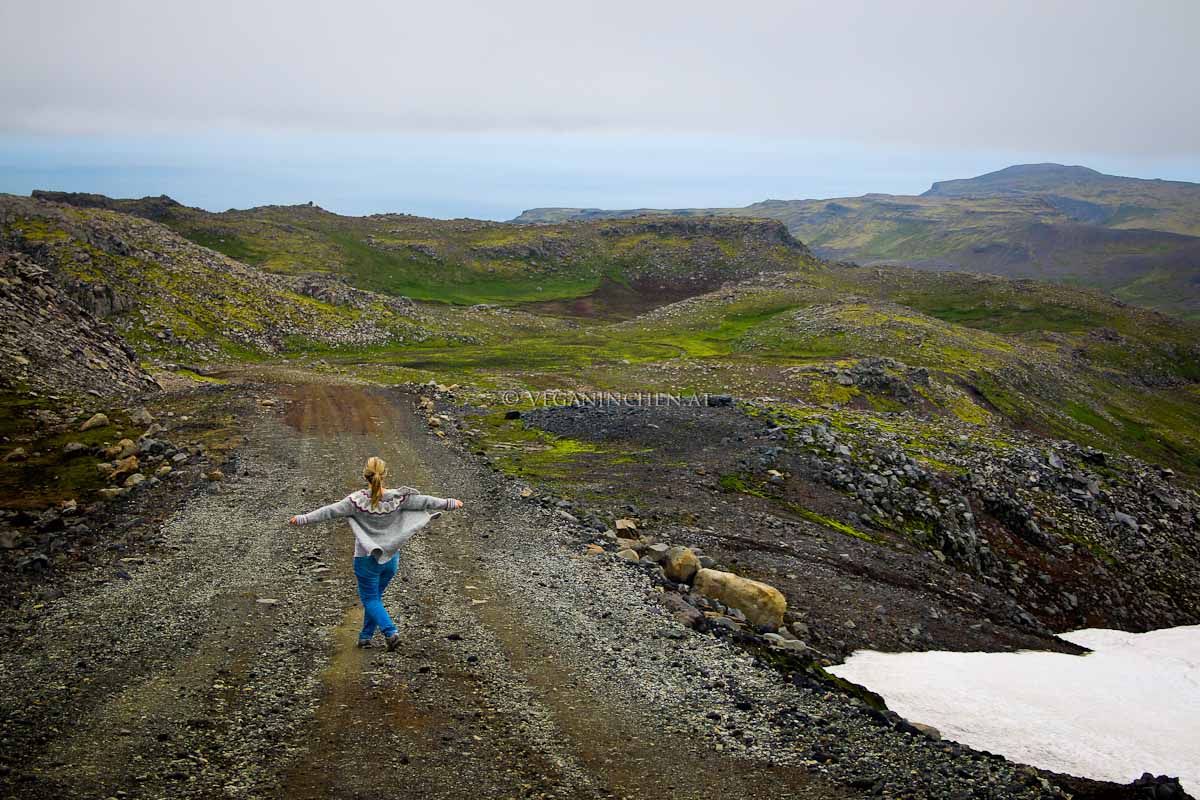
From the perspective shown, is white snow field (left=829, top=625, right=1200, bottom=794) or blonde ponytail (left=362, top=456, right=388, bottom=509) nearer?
blonde ponytail (left=362, top=456, right=388, bottom=509)

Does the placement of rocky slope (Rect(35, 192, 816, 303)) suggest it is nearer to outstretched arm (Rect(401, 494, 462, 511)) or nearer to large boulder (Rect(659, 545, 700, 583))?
large boulder (Rect(659, 545, 700, 583))

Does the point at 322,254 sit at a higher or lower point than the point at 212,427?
higher

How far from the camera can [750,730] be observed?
10.7 metres

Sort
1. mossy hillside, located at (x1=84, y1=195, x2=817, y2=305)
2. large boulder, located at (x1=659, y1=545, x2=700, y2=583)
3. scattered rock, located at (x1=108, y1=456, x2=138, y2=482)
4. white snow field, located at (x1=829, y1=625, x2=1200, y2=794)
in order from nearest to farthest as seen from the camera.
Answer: white snow field, located at (x1=829, y1=625, x2=1200, y2=794), large boulder, located at (x1=659, y1=545, x2=700, y2=583), scattered rock, located at (x1=108, y1=456, x2=138, y2=482), mossy hillside, located at (x1=84, y1=195, x2=817, y2=305)

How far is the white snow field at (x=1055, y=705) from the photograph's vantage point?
13594mm

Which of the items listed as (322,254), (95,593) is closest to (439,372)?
(95,593)

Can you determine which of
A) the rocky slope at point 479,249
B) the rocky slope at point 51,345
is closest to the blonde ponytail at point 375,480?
the rocky slope at point 51,345

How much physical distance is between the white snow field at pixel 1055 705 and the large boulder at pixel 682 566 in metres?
3.71

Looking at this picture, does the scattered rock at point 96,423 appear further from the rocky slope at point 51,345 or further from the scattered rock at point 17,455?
the rocky slope at point 51,345

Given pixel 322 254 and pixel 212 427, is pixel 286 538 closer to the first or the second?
pixel 212 427

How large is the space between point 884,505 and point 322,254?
111 m

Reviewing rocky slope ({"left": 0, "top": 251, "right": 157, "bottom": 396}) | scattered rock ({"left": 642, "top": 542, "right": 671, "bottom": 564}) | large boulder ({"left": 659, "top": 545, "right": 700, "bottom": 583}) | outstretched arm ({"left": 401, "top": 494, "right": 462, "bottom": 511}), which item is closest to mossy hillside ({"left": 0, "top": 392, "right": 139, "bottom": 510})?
rocky slope ({"left": 0, "top": 251, "right": 157, "bottom": 396})

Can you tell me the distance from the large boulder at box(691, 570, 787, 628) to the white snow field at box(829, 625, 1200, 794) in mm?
1730

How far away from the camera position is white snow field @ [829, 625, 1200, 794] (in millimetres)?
13594
